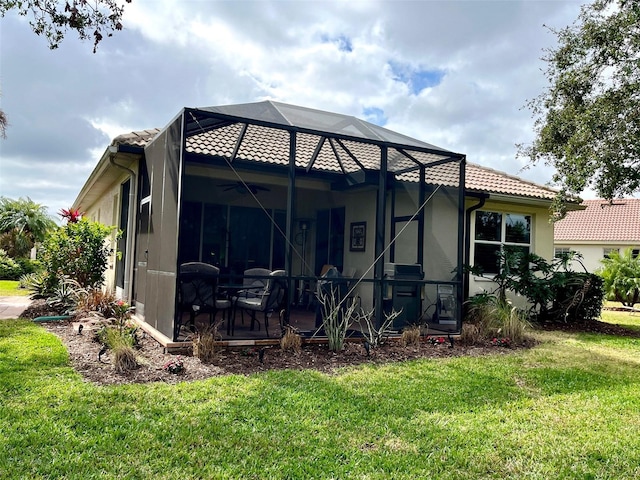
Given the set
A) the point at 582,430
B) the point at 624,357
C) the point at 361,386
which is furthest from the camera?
the point at 624,357

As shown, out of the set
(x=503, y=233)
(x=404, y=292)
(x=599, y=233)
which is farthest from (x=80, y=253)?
(x=599, y=233)

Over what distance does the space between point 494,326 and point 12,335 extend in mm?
7005

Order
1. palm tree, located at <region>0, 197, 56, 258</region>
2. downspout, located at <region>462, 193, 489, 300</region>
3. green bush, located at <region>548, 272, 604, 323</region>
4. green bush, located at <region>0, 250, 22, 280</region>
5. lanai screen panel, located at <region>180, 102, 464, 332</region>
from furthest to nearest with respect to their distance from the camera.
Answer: palm tree, located at <region>0, 197, 56, 258</region> < green bush, located at <region>0, 250, 22, 280</region> < green bush, located at <region>548, 272, 604, 323</region> < downspout, located at <region>462, 193, 489, 300</region> < lanai screen panel, located at <region>180, 102, 464, 332</region>

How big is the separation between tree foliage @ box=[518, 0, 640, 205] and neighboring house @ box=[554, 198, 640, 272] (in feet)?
53.2

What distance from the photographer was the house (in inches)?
244

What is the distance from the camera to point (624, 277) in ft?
54.4

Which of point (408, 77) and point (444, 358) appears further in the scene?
point (408, 77)

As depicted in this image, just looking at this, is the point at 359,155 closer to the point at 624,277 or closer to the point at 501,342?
the point at 501,342

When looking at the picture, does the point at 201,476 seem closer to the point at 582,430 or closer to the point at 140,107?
the point at 582,430

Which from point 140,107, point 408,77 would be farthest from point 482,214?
point 140,107

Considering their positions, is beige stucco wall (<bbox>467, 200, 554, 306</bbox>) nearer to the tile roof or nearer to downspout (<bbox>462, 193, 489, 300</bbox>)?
downspout (<bbox>462, 193, 489, 300</bbox>)

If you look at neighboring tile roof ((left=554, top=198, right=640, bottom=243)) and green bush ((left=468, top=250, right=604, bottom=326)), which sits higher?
neighboring tile roof ((left=554, top=198, right=640, bottom=243))

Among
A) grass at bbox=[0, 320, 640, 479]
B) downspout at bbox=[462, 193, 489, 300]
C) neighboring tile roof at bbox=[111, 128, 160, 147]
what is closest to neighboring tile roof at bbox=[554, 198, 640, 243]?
downspout at bbox=[462, 193, 489, 300]

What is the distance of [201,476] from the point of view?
8.89ft
